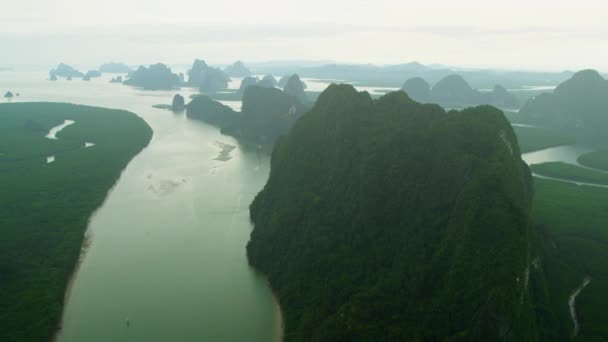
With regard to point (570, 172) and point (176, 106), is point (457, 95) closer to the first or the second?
point (570, 172)

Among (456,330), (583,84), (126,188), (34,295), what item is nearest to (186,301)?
(34,295)

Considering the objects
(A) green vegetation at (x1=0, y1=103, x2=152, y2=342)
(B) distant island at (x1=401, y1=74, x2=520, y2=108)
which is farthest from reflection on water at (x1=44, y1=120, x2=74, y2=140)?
(B) distant island at (x1=401, y1=74, x2=520, y2=108)

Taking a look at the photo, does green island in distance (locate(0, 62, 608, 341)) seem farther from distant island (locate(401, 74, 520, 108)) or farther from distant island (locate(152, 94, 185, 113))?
distant island (locate(401, 74, 520, 108))

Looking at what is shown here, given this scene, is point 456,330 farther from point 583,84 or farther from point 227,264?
point 583,84

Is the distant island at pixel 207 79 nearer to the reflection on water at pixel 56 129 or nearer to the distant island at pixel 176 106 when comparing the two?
the distant island at pixel 176 106

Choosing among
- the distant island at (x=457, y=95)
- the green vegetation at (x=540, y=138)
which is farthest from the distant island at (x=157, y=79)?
the green vegetation at (x=540, y=138)
